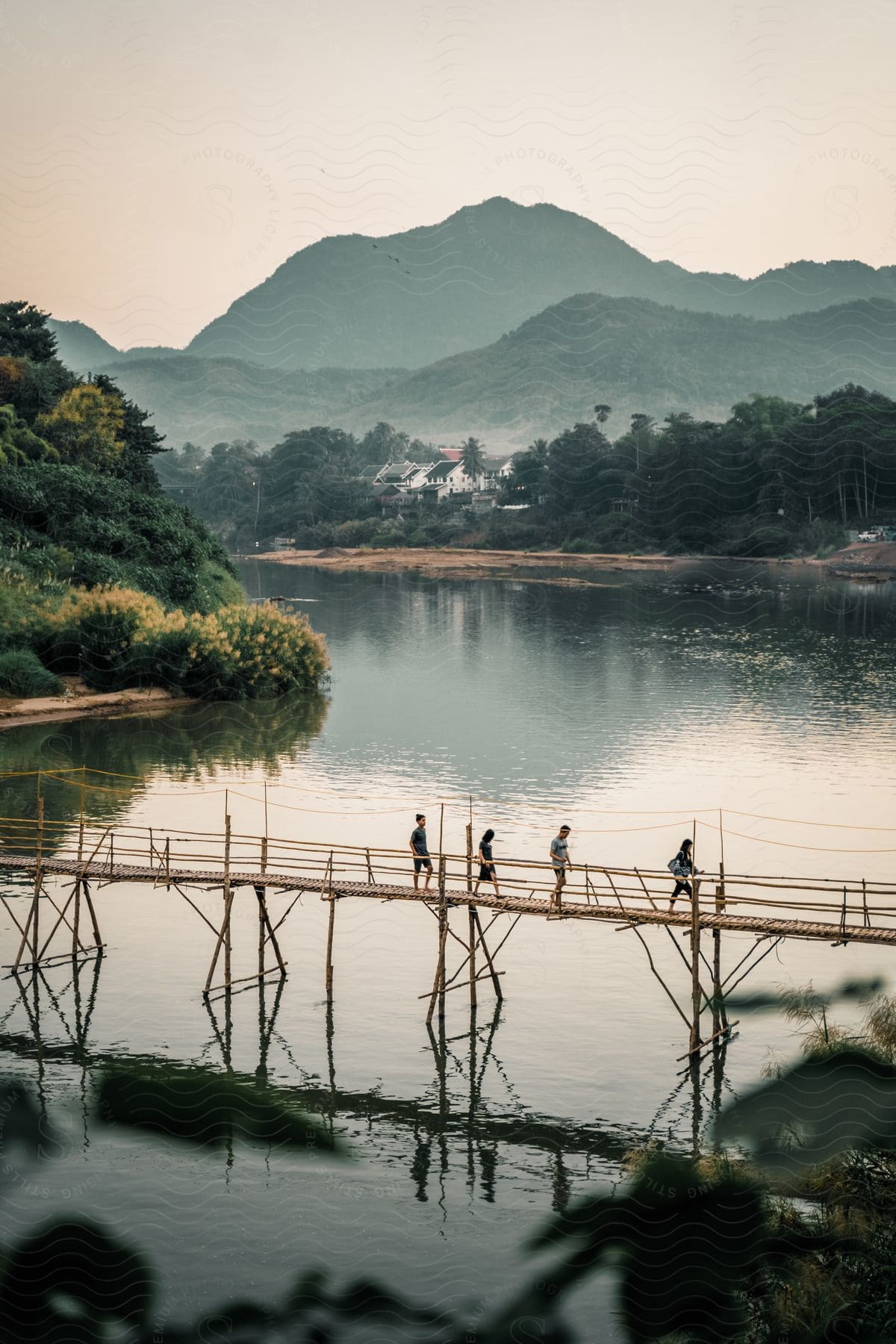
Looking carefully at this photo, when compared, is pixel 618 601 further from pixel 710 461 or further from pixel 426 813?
pixel 426 813

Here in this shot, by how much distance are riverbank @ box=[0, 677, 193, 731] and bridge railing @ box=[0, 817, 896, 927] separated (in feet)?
63.2

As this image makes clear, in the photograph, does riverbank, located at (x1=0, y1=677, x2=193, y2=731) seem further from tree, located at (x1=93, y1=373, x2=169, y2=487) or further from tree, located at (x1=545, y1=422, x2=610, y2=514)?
tree, located at (x1=545, y1=422, x2=610, y2=514)

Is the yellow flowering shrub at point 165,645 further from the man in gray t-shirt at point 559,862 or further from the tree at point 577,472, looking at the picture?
the tree at point 577,472

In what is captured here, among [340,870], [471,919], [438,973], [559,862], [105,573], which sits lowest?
[438,973]

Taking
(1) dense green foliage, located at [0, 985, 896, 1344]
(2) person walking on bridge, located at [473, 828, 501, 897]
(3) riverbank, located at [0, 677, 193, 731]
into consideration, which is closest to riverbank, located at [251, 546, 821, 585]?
(3) riverbank, located at [0, 677, 193, 731]

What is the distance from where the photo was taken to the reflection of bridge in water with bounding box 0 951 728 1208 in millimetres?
27391

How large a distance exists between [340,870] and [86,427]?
70.5 m

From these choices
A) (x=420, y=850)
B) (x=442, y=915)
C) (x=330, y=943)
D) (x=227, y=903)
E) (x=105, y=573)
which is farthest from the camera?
(x=105, y=573)

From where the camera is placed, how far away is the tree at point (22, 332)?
360ft

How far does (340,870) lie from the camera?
3544 cm

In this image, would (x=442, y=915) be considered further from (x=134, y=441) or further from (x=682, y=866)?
(x=134, y=441)

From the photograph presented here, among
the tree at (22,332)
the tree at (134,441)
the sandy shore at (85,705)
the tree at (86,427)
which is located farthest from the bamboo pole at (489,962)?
the tree at (22,332)

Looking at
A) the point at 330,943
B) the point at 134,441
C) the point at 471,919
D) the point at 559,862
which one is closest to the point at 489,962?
the point at 471,919

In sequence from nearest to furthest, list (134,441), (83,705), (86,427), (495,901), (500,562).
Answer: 1. (495,901)
2. (83,705)
3. (86,427)
4. (134,441)
5. (500,562)
